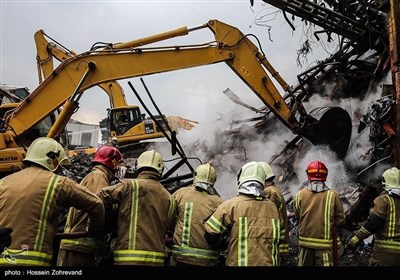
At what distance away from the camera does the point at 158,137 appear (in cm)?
1516

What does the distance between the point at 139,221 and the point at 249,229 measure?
0.89 metres

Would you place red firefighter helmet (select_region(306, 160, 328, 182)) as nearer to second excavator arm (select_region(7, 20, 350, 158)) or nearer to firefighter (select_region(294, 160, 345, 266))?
firefighter (select_region(294, 160, 345, 266))

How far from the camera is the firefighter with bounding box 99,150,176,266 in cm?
333

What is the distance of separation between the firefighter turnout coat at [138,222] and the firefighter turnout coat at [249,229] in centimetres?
44

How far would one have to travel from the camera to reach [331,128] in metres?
8.38

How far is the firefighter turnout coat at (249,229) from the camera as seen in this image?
3.17 m

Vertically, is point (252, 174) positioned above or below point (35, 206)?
above

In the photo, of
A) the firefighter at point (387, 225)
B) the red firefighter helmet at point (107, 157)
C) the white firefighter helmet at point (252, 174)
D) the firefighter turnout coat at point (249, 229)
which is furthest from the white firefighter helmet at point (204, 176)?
the firefighter at point (387, 225)

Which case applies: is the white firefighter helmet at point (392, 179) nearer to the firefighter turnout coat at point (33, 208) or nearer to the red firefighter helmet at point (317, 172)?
the red firefighter helmet at point (317, 172)

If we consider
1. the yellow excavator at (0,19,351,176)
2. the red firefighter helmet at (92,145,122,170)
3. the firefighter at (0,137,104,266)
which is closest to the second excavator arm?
the yellow excavator at (0,19,351,176)

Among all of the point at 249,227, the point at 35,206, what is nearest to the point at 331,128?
the point at 249,227

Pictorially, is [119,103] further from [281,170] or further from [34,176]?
[34,176]

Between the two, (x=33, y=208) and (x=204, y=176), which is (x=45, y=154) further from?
(x=204, y=176)

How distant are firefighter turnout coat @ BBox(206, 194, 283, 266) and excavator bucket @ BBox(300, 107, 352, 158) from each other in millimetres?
5063
